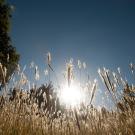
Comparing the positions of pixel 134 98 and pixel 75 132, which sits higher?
pixel 134 98

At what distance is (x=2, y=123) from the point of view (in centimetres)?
282

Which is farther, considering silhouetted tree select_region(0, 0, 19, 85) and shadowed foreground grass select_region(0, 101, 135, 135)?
silhouetted tree select_region(0, 0, 19, 85)

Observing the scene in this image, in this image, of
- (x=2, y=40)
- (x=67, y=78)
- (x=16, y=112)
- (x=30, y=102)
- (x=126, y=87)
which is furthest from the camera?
(x=2, y=40)

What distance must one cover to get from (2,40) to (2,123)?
1073 cm

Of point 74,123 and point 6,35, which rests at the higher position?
point 6,35

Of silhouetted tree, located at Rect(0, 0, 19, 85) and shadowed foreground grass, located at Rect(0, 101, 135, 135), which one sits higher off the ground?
silhouetted tree, located at Rect(0, 0, 19, 85)

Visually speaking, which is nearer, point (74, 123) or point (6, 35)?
point (74, 123)

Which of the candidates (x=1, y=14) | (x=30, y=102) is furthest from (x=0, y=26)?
(x=30, y=102)

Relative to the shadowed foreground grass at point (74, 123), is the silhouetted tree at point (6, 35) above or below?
above

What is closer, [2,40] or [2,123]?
[2,123]

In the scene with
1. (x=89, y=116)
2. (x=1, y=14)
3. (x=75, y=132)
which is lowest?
(x=75, y=132)

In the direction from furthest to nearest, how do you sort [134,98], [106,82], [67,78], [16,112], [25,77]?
[25,77], [16,112], [134,98], [106,82], [67,78]

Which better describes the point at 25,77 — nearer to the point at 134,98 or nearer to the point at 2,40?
the point at 134,98

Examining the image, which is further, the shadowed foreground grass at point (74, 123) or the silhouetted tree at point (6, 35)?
the silhouetted tree at point (6, 35)
